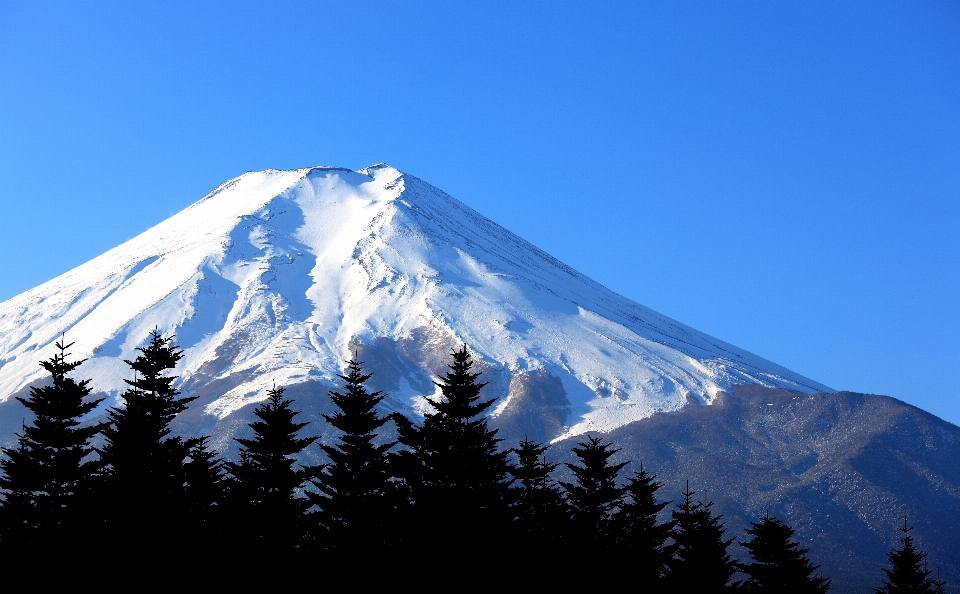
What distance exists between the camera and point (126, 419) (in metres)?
38.3

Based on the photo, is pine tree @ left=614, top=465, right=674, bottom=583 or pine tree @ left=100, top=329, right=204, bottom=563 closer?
pine tree @ left=100, top=329, right=204, bottom=563

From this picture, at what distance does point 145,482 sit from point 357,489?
7.99 metres

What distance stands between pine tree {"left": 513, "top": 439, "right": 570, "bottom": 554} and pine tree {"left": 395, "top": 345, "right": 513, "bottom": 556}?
1.69 m

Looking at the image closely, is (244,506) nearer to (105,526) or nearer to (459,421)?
(105,526)

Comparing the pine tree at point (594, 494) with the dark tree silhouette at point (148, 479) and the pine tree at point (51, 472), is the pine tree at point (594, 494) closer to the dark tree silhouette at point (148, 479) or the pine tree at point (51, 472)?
the dark tree silhouette at point (148, 479)

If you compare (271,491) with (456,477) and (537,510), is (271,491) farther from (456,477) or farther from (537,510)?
(537,510)

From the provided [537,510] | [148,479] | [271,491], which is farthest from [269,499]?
[537,510]

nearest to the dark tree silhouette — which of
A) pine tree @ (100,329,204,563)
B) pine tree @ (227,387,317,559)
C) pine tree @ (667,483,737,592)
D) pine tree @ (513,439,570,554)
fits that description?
pine tree @ (100,329,204,563)

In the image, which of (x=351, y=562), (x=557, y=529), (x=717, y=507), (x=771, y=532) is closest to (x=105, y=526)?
(x=351, y=562)

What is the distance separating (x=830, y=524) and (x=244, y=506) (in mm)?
172125

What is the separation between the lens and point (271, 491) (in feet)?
132

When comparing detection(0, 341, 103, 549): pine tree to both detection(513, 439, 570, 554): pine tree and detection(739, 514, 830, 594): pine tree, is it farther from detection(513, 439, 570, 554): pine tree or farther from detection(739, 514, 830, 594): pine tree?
detection(739, 514, 830, 594): pine tree

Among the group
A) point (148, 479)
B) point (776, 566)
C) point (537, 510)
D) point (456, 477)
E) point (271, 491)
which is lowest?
point (148, 479)

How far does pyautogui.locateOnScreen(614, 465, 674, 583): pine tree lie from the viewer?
4569 centimetres
